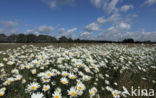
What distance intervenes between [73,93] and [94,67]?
151 centimetres

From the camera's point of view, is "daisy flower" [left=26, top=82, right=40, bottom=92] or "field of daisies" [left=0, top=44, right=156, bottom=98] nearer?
"daisy flower" [left=26, top=82, right=40, bottom=92]

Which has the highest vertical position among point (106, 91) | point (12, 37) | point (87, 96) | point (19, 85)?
point (12, 37)

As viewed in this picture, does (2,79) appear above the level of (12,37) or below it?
below

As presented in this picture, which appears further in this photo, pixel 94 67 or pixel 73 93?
pixel 94 67

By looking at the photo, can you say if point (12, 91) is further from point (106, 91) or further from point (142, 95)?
point (142, 95)

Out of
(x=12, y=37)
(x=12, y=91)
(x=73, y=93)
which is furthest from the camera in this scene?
(x=12, y=37)

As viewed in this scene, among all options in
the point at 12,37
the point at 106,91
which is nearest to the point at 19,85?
the point at 106,91

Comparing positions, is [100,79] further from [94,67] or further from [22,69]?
[22,69]

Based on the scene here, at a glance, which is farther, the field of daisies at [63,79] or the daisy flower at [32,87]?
the field of daisies at [63,79]

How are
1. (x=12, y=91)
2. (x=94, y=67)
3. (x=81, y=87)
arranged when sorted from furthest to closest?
(x=94, y=67) → (x=12, y=91) → (x=81, y=87)

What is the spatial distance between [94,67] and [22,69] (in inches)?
84.5

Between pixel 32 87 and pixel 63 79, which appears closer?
pixel 32 87

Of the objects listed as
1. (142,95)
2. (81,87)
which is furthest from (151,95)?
(81,87)

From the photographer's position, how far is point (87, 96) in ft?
5.73
